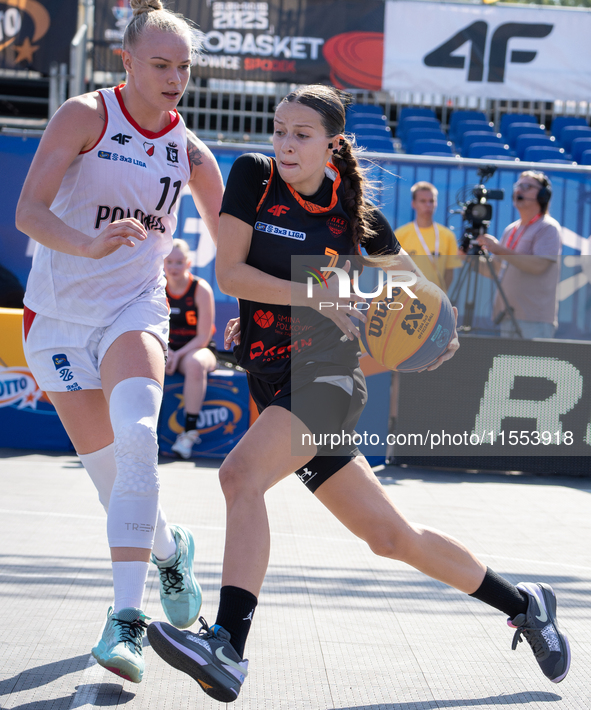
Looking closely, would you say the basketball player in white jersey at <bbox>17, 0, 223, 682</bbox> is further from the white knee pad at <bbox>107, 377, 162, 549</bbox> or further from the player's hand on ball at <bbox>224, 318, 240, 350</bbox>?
the player's hand on ball at <bbox>224, 318, 240, 350</bbox>

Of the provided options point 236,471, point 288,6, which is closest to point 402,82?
point 288,6

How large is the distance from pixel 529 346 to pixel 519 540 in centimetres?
244

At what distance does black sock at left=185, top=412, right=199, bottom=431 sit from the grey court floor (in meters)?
1.22

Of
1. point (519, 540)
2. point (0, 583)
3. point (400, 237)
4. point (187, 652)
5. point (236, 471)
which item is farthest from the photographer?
point (400, 237)

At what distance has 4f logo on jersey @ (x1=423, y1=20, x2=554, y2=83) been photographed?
41.7 feet

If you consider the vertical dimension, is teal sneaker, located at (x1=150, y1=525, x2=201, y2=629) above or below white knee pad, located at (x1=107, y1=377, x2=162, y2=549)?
A: below

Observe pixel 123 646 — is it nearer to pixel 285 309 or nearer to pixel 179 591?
pixel 179 591

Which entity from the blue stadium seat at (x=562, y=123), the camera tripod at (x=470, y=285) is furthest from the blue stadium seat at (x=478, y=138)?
the camera tripod at (x=470, y=285)

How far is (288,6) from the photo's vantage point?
12.3 meters

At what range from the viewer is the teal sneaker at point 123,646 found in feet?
7.53

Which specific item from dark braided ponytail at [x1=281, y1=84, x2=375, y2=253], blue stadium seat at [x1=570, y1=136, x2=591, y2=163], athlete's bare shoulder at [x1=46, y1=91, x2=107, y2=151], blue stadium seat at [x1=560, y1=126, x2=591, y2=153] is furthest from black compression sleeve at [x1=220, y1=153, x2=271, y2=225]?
blue stadium seat at [x1=560, y1=126, x2=591, y2=153]

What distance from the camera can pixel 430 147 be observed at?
39.7 feet

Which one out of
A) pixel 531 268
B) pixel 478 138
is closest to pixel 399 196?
pixel 531 268

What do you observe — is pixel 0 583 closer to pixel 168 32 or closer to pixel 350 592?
pixel 350 592
